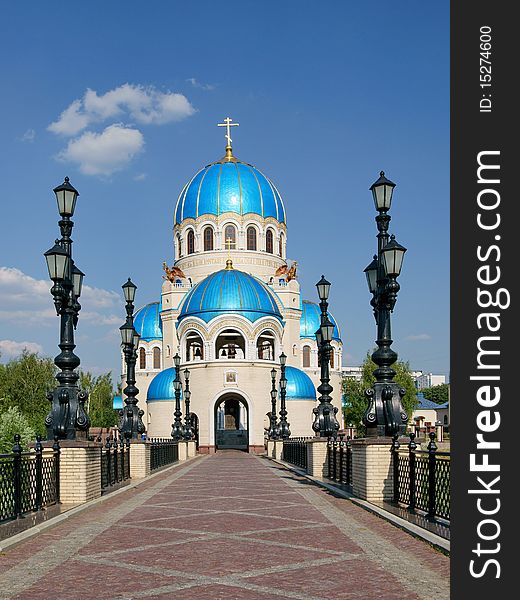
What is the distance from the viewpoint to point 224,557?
8.56 m

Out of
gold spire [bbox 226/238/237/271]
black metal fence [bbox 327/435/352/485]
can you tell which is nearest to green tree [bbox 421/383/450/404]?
gold spire [bbox 226/238/237/271]

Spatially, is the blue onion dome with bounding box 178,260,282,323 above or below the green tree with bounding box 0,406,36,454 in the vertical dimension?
above

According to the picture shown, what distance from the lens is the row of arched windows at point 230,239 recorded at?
58.3 m

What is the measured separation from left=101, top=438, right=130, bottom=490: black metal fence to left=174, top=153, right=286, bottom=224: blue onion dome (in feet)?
125

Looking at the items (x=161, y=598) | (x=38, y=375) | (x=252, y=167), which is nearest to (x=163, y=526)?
(x=161, y=598)

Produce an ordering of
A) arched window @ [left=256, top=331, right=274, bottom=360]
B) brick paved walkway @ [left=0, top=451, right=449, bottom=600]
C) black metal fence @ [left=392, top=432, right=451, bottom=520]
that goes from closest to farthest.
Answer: brick paved walkway @ [left=0, top=451, right=449, bottom=600] → black metal fence @ [left=392, top=432, right=451, bottom=520] → arched window @ [left=256, top=331, right=274, bottom=360]

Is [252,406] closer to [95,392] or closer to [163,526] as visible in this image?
[95,392]

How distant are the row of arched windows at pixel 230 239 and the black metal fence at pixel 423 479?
4563 cm

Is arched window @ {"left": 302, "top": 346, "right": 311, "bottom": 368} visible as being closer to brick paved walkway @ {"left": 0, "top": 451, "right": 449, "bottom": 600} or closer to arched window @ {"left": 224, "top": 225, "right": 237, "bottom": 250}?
arched window @ {"left": 224, "top": 225, "right": 237, "bottom": 250}

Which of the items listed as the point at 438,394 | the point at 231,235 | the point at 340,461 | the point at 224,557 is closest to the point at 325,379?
the point at 340,461

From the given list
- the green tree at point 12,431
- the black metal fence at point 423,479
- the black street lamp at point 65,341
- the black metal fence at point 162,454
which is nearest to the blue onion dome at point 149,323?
the black metal fence at point 162,454

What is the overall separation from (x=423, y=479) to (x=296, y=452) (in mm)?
17700

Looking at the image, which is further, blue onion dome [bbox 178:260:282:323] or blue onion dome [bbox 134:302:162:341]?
blue onion dome [bbox 134:302:162:341]

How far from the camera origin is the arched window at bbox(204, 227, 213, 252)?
5856cm
